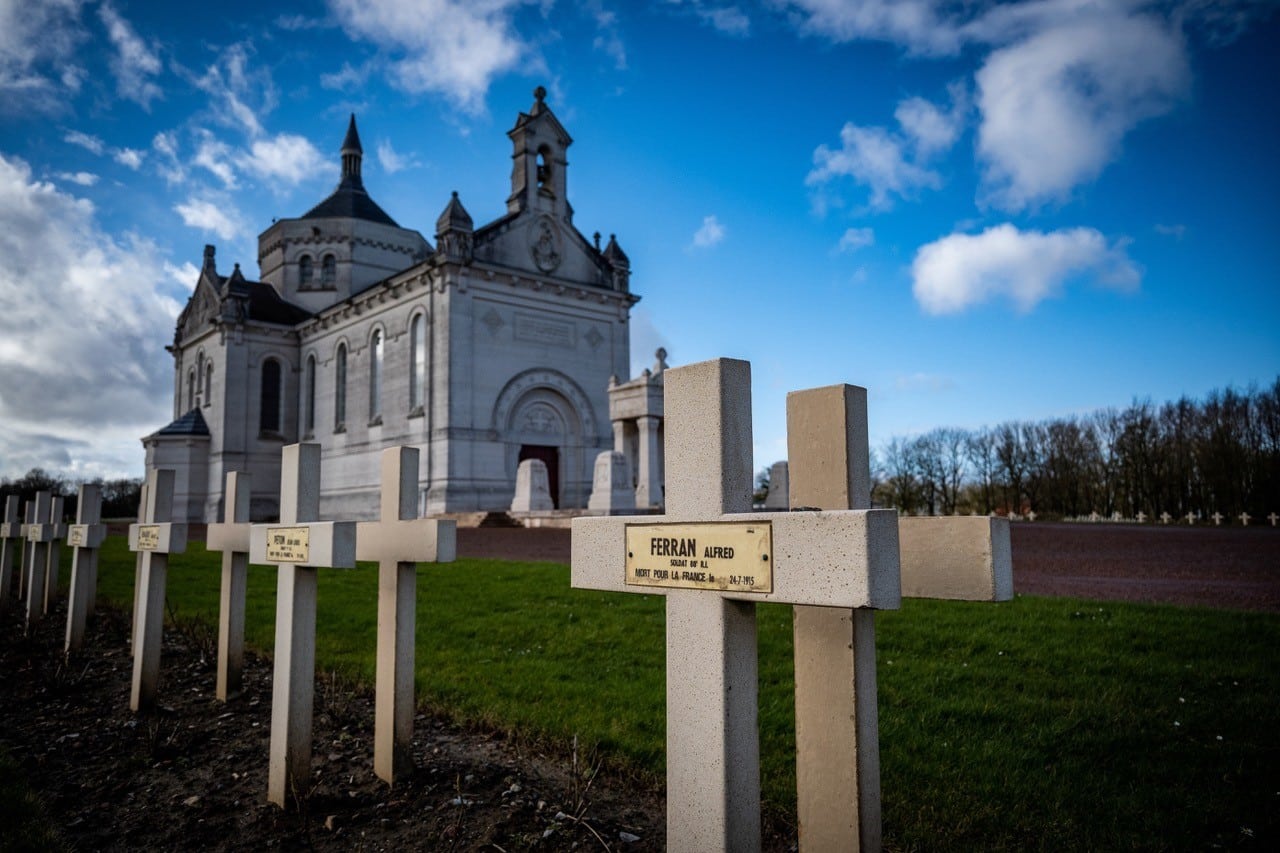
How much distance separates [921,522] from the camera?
2461mm

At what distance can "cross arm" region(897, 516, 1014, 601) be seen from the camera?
2.31 m

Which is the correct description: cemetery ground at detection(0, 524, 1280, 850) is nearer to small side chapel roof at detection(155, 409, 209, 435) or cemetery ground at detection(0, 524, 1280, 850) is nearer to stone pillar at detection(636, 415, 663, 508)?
stone pillar at detection(636, 415, 663, 508)

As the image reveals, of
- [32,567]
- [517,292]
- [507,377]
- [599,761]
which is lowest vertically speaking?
[599,761]

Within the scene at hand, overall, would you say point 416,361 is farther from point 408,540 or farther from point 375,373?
point 408,540

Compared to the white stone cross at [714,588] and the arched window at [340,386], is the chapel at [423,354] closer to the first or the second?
the arched window at [340,386]

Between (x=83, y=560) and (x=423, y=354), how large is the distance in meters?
22.9

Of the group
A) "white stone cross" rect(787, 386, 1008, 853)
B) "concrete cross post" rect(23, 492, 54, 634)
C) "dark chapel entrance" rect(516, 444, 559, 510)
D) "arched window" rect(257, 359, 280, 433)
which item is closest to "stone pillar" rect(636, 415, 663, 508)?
"dark chapel entrance" rect(516, 444, 559, 510)

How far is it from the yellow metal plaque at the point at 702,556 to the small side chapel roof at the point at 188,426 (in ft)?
139

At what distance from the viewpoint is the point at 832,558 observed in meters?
2.17

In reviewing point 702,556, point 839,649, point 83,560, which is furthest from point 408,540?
point 83,560

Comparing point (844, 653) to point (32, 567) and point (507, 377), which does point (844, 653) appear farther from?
point (507, 377)

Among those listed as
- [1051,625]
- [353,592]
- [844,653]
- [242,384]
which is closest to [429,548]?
[844,653]

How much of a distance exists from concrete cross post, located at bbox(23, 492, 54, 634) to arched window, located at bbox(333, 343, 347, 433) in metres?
26.4

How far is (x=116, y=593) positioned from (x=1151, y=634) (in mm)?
12624
